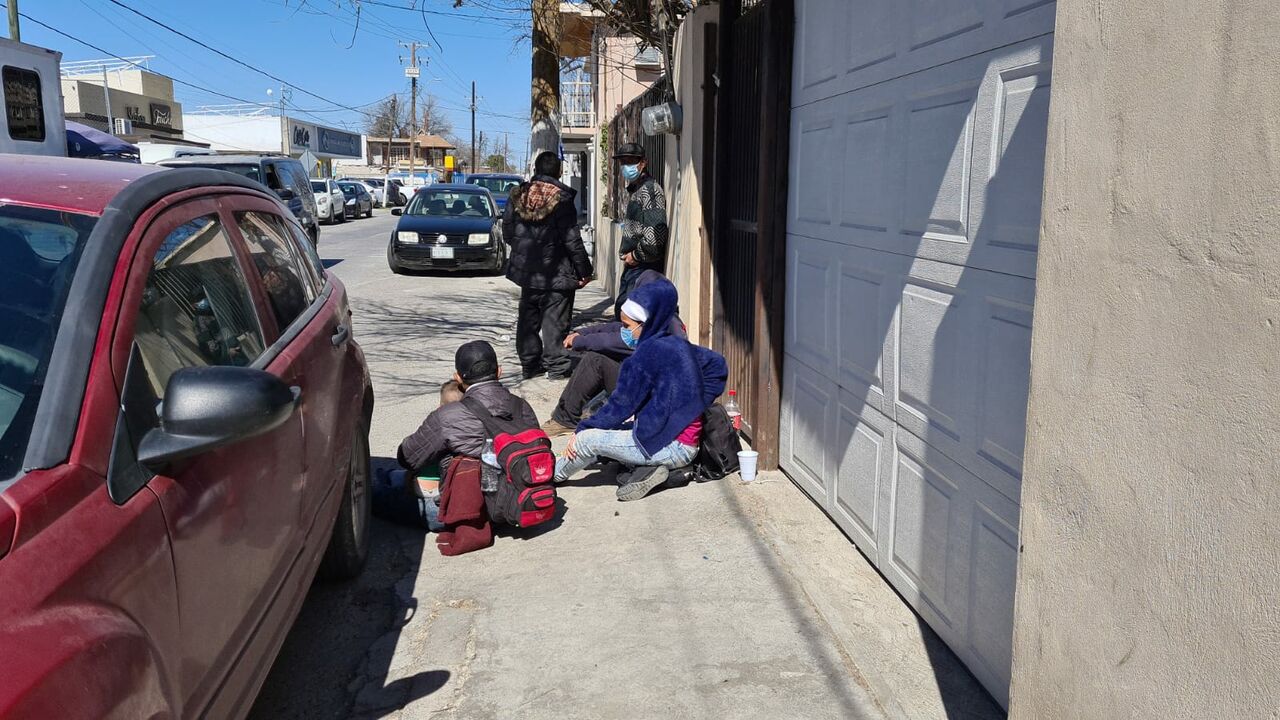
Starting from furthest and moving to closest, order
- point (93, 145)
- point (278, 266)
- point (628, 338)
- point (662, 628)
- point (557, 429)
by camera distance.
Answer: point (93, 145), point (557, 429), point (628, 338), point (662, 628), point (278, 266)

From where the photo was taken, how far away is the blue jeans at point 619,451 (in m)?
5.66

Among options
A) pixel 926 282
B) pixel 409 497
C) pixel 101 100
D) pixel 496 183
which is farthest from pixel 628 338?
pixel 101 100

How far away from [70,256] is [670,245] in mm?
6363

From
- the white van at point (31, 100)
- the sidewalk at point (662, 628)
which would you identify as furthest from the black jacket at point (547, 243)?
the white van at point (31, 100)

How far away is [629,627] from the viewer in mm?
4117

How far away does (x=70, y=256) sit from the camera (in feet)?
8.23

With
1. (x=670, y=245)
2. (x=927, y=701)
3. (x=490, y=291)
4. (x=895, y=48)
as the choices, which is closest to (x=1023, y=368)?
(x=927, y=701)

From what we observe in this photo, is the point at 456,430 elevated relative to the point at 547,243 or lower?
lower

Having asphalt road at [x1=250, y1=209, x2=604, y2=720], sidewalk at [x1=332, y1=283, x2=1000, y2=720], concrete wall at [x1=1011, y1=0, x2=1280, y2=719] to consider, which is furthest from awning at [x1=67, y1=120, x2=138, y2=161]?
concrete wall at [x1=1011, y1=0, x2=1280, y2=719]

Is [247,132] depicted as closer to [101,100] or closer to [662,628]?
[101,100]

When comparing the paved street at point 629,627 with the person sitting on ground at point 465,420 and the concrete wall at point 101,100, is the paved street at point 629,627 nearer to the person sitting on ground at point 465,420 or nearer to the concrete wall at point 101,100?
the person sitting on ground at point 465,420

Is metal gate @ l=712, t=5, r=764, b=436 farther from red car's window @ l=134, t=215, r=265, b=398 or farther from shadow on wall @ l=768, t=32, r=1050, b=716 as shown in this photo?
red car's window @ l=134, t=215, r=265, b=398

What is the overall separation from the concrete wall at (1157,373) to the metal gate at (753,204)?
3.36 m

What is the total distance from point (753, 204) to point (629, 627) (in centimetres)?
317
